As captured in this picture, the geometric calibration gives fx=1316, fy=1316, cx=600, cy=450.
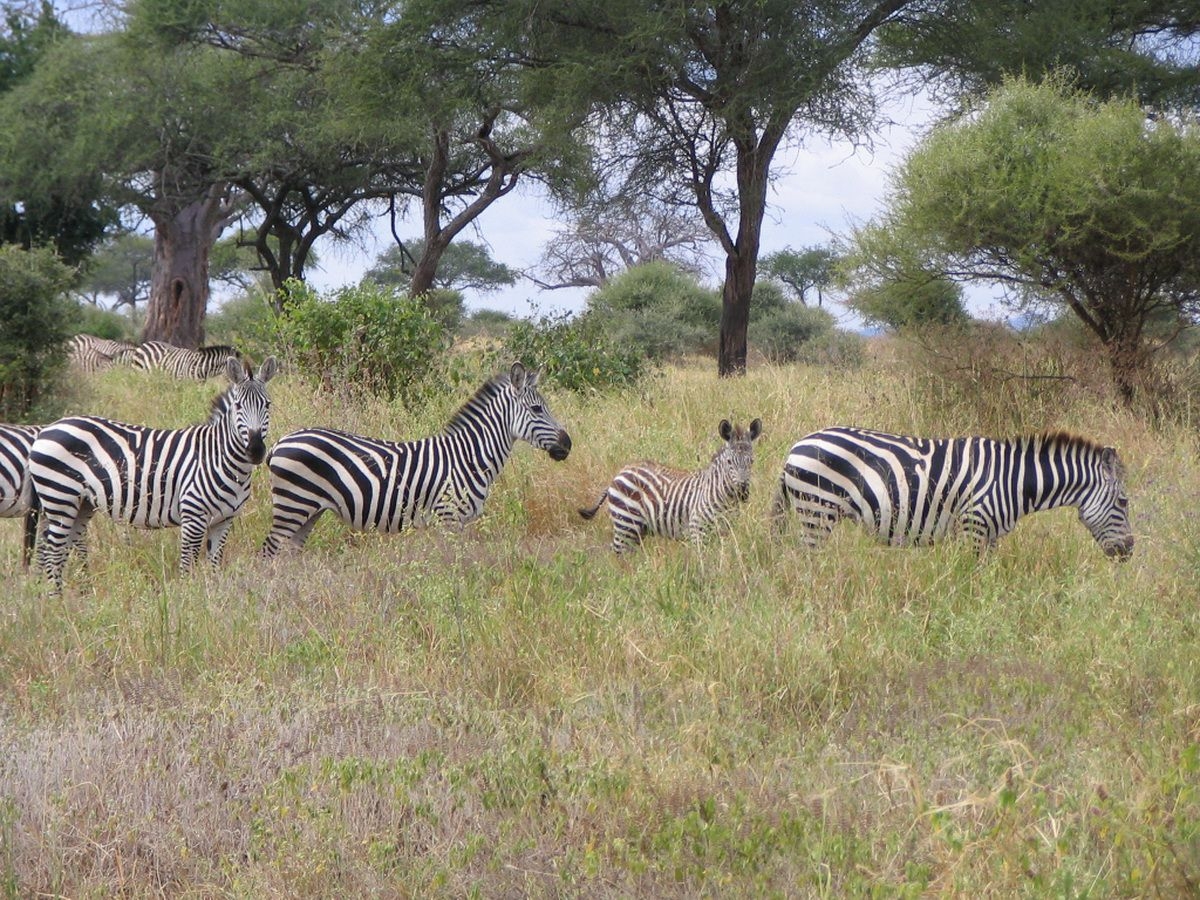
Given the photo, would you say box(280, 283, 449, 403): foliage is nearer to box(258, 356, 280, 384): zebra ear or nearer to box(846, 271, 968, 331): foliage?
box(258, 356, 280, 384): zebra ear

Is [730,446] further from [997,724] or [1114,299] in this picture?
[1114,299]

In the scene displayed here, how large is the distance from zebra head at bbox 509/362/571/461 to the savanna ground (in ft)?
2.41

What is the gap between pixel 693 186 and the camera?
19.1 meters

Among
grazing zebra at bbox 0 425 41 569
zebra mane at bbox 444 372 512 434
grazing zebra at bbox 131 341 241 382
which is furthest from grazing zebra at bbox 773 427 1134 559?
grazing zebra at bbox 131 341 241 382

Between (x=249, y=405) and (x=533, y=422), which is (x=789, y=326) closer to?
(x=533, y=422)

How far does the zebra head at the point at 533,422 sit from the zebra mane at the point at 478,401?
0.08 meters

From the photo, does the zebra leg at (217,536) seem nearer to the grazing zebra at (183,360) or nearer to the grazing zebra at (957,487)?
the grazing zebra at (957,487)

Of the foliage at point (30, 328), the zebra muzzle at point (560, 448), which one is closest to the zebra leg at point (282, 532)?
the zebra muzzle at point (560, 448)

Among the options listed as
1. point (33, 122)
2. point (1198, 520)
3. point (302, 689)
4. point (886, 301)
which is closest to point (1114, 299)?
point (886, 301)

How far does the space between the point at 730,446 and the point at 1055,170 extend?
641cm

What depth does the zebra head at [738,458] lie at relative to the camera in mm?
7402

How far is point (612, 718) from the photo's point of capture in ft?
15.8

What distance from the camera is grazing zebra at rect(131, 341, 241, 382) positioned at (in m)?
19.1

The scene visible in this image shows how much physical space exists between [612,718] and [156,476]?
4.05 meters
